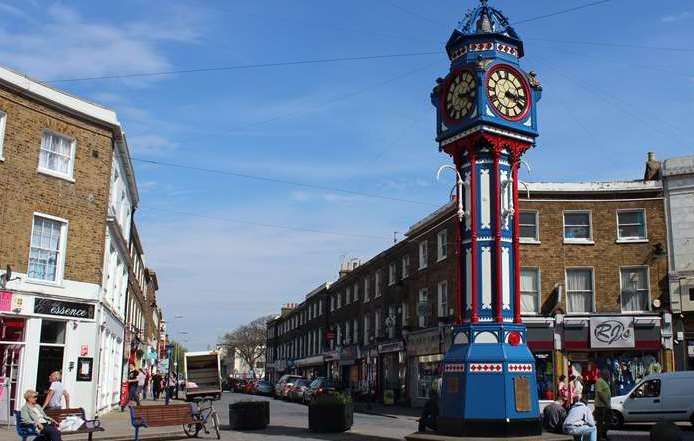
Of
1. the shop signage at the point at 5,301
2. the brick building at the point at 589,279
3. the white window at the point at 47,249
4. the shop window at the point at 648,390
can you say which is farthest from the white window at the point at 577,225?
the shop signage at the point at 5,301

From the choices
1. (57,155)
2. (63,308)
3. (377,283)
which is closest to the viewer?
(63,308)

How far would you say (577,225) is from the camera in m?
30.8

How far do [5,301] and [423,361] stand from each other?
21.3 m

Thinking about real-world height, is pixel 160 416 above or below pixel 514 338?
below

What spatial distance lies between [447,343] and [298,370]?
39.3 m

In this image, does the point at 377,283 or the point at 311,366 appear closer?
the point at 377,283

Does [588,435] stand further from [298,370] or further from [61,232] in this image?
[298,370]

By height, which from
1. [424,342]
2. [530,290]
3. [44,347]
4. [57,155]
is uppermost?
[57,155]

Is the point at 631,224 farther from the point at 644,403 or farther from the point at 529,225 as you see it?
Answer: the point at 644,403

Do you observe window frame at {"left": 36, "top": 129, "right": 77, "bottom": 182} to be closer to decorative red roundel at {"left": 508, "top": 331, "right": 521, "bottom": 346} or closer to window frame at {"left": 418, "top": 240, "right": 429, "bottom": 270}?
decorative red roundel at {"left": 508, "top": 331, "right": 521, "bottom": 346}

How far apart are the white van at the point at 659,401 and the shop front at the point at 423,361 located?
11.9 m

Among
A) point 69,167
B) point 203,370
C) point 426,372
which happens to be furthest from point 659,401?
point 203,370

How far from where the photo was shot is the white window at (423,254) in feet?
118

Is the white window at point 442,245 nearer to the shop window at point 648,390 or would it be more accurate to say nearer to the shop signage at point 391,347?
the shop signage at point 391,347
